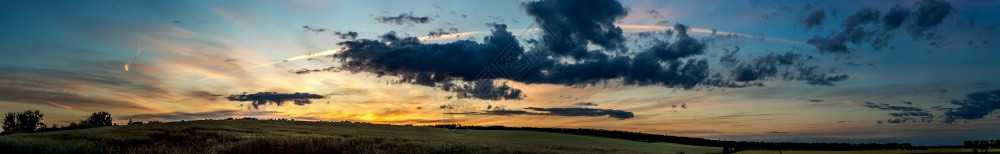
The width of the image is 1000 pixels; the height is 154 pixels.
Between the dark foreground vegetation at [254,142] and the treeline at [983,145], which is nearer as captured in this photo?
the dark foreground vegetation at [254,142]

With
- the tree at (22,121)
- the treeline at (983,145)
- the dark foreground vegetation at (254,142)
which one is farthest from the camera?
the tree at (22,121)

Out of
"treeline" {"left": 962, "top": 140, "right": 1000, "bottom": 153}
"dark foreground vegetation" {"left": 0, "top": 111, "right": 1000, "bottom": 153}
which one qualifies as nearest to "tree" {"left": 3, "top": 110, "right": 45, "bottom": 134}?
"dark foreground vegetation" {"left": 0, "top": 111, "right": 1000, "bottom": 153}

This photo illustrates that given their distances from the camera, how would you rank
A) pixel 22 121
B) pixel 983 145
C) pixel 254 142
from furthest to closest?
pixel 22 121 → pixel 983 145 → pixel 254 142

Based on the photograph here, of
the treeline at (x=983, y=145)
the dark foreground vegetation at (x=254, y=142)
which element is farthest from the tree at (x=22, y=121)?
the treeline at (x=983, y=145)

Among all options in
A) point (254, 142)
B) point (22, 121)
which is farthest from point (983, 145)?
point (22, 121)

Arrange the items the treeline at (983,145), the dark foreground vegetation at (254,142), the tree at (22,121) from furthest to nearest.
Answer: the tree at (22,121) → the treeline at (983,145) → the dark foreground vegetation at (254,142)

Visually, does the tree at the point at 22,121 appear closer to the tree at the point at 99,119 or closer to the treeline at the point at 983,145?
the tree at the point at 99,119

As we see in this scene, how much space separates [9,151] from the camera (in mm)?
15578

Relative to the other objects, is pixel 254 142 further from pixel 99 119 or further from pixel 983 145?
pixel 99 119

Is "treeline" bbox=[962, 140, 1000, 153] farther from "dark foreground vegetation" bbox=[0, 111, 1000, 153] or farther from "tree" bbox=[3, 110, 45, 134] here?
"tree" bbox=[3, 110, 45, 134]

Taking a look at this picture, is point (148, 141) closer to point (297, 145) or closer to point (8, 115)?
point (297, 145)

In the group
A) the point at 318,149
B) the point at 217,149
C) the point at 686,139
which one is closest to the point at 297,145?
the point at 318,149

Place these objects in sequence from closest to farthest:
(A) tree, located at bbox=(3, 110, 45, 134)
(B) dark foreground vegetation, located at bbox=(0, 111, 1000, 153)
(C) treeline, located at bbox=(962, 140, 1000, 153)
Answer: (B) dark foreground vegetation, located at bbox=(0, 111, 1000, 153)
(C) treeline, located at bbox=(962, 140, 1000, 153)
(A) tree, located at bbox=(3, 110, 45, 134)

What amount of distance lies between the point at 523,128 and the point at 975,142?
64.5m
